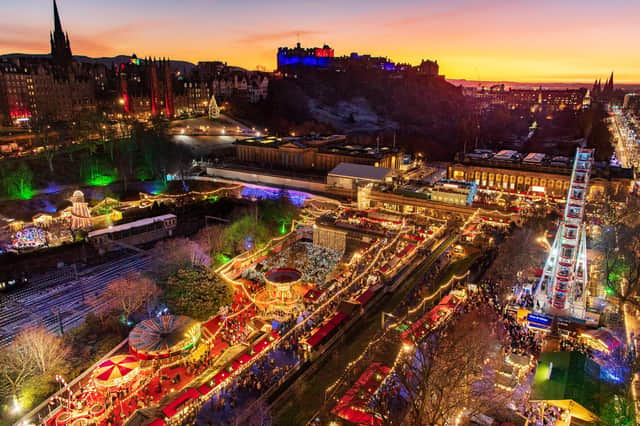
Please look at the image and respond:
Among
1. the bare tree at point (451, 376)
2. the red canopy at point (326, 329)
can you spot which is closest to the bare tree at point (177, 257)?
the red canopy at point (326, 329)

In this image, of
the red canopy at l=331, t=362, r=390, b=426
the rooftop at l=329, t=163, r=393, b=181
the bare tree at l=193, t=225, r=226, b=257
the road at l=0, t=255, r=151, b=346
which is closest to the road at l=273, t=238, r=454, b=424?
the red canopy at l=331, t=362, r=390, b=426

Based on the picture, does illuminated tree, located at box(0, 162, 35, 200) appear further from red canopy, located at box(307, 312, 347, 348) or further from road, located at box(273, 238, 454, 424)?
road, located at box(273, 238, 454, 424)

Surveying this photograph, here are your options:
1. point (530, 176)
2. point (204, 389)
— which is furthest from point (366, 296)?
point (530, 176)

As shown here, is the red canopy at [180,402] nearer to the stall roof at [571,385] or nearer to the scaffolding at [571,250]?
the stall roof at [571,385]

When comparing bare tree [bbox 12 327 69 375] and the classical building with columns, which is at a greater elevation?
the classical building with columns

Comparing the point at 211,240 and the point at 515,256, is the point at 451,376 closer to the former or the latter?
the point at 515,256

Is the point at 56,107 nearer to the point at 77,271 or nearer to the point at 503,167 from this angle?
the point at 77,271
